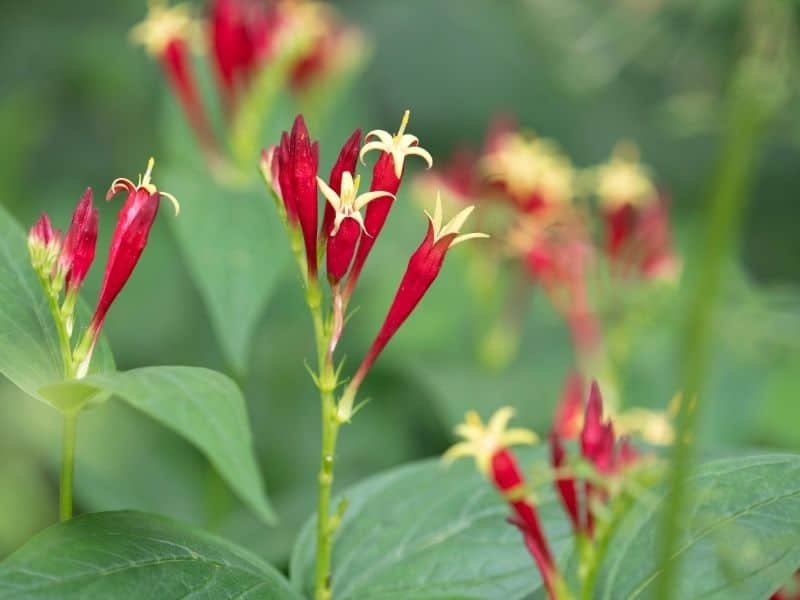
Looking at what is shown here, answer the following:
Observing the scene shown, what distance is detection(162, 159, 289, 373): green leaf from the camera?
3.13 ft

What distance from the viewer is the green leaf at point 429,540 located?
2.06 feet

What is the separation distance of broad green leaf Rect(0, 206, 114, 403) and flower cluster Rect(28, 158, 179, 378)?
0.5 inches

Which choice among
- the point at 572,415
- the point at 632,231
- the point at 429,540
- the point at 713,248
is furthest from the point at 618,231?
the point at 713,248

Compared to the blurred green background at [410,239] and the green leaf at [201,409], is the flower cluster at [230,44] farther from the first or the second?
the green leaf at [201,409]

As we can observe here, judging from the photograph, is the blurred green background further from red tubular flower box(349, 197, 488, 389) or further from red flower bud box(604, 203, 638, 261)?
red tubular flower box(349, 197, 488, 389)

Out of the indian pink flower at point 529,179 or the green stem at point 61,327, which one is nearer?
the green stem at point 61,327

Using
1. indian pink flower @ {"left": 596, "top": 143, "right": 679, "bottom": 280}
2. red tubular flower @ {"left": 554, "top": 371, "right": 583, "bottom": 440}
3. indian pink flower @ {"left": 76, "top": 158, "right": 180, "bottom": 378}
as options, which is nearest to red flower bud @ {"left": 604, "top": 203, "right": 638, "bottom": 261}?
indian pink flower @ {"left": 596, "top": 143, "right": 679, "bottom": 280}

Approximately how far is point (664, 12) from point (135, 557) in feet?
5.67

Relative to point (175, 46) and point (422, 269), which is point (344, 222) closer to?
point (422, 269)

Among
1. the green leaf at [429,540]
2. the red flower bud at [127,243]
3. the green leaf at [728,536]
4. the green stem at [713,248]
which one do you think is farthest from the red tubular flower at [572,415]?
the green stem at [713,248]

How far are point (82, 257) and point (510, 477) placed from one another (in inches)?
10.3

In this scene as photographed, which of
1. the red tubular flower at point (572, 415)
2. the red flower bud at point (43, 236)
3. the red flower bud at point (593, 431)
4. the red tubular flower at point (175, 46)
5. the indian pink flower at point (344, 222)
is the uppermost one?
the red tubular flower at point (175, 46)

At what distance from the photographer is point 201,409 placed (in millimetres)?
487

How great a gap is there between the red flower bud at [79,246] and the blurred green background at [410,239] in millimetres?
388
